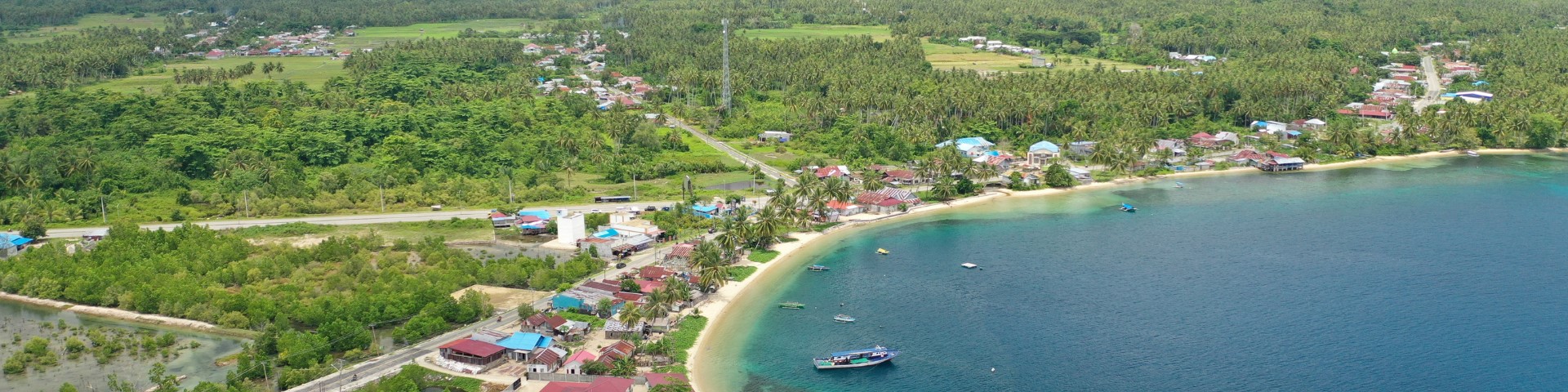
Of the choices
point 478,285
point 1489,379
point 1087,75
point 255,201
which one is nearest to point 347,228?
point 255,201

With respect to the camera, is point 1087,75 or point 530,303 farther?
point 1087,75

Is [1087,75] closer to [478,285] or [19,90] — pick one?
[478,285]

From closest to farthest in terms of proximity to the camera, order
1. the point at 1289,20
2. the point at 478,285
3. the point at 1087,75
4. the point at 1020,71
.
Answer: the point at 478,285 < the point at 1087,75 < the point at 1020,71 < the point at 1289,20

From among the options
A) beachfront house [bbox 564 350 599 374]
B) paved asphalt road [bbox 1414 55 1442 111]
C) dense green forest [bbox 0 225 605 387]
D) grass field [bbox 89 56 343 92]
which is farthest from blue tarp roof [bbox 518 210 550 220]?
paved asphalt road [bbox 1414 55 1442 111]

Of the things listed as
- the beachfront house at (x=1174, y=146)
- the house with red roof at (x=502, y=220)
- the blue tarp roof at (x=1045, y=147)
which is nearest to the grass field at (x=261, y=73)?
the house with red roof at (x=502, y=220)

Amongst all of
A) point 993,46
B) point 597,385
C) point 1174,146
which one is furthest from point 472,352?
point 993,46

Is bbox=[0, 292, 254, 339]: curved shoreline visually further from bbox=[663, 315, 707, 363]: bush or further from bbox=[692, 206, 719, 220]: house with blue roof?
bbox=[692, 206, 719, 220]: house with blue roof
